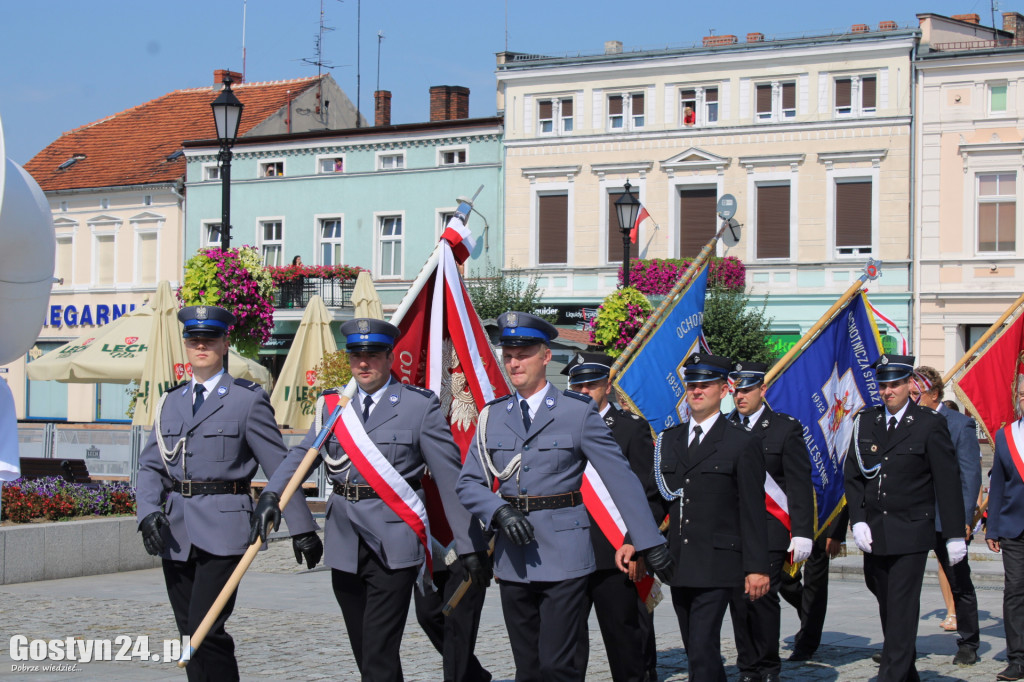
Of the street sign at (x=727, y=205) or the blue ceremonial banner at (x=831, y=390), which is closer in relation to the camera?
the blue ceremonial banner at (x=831, y=390)

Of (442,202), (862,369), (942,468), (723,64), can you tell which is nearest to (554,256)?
(442,202)

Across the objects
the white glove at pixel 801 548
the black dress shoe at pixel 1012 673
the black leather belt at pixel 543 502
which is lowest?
the black dress shoe at pixel 1012 673

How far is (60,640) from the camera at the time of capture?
9742 millimetres

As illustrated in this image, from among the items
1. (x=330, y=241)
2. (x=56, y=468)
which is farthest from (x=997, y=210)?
(x=56, y=468)

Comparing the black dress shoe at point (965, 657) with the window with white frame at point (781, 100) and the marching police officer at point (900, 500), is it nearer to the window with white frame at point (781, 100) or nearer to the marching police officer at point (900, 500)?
the marching police officer at point (900, 500)

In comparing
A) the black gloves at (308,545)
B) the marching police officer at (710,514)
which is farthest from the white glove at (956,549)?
the black gloves at (308,545)

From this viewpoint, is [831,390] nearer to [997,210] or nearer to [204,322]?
[204,322]

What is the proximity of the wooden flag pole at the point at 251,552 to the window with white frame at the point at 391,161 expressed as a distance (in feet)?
106

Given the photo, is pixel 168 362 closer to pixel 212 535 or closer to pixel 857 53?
pixel 212 535

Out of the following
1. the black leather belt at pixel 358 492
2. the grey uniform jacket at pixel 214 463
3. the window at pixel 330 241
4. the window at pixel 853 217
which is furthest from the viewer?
the window at pixel 330 241

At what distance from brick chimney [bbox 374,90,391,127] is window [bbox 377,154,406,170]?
444cm

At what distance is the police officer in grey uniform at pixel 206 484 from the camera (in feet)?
22.8

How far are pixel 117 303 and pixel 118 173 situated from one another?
13.7 ft

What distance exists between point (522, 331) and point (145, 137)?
40631mm
